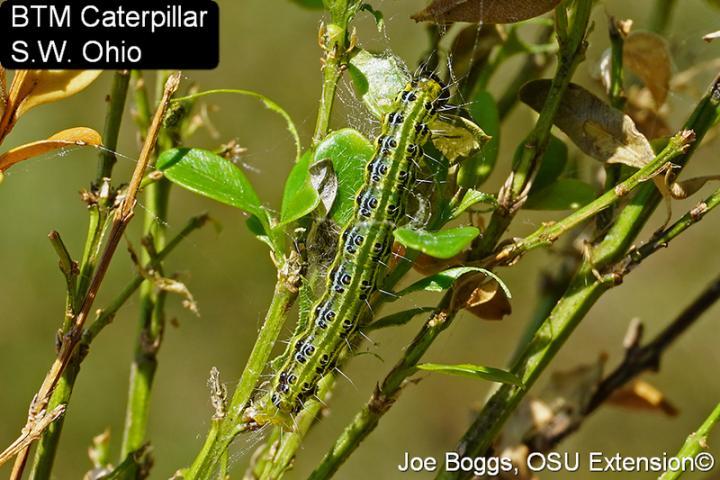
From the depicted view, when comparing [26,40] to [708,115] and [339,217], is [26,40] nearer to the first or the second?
[339,217]

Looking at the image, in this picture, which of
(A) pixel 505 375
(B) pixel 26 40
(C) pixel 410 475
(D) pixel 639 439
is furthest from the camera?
(D) pixel 639 439

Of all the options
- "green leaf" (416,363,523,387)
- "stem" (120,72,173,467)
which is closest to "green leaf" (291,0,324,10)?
"stem" (120,72,173,467)

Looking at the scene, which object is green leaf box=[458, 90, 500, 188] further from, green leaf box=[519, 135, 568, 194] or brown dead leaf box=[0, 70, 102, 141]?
brown dead leaf box=[0, 70, 102, 141]

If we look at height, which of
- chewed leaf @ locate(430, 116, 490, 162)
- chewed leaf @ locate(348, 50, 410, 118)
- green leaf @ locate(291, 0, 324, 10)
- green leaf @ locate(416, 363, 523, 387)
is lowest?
green leaf @ locate(416, 363, 523, 387)

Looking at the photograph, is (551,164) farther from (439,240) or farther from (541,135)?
(439,240)

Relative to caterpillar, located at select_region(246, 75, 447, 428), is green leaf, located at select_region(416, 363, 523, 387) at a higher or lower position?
lower

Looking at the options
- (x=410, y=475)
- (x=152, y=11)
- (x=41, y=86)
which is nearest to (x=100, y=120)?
(x=410, y=475)
